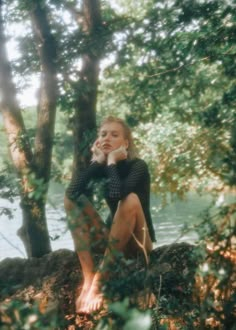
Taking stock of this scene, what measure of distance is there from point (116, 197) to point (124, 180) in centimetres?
35

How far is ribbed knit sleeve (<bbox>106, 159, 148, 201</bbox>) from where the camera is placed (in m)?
3.61

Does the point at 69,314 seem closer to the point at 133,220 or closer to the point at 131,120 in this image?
the point at 133,220

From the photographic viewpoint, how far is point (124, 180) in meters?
→ 3.90

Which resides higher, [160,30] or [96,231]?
[160,30]

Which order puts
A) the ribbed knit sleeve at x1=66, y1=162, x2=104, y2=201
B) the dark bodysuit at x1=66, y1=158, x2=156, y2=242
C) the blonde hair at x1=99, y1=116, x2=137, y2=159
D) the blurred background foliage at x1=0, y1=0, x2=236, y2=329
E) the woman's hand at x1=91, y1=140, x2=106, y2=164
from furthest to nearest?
the blonde hair at x1=99, y1=116, x2=137, y2=159 < the woman's hand at x1=91, y1=140, x2=106, y2=164 < the ribbed knit sleeve at x1=66, y1=162, x2=104, y2=201 < the dark bodysuit at x1=66, y1=158, x2=156, y2=242 < the blurred background foliage at x1=0, y1=0, x2=236, y2=329

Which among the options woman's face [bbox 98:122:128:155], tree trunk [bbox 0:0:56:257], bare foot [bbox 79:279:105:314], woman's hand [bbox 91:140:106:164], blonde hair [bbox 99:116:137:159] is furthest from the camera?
tree trunk [bbox 0:0:56:257]

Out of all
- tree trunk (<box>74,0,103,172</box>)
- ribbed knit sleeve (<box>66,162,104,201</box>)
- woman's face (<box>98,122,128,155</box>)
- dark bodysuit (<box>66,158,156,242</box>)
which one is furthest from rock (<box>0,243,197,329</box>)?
tree trunk (<box>74,0,103,172</box>)

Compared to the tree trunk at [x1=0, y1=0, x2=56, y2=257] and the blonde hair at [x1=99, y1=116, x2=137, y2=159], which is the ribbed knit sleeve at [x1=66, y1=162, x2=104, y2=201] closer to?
the blonde hair at [x1=99, y1=116, x2=137, y2=159]

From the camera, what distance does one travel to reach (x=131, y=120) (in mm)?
4633

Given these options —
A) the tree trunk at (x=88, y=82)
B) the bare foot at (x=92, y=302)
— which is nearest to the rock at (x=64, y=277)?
the bare foot at (x=92, y=302)

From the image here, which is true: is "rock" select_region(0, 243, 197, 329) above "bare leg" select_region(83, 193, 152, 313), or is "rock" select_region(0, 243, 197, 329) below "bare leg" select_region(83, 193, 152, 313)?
below

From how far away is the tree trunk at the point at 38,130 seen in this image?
18.0ft

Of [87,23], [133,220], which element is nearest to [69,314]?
[133,220]

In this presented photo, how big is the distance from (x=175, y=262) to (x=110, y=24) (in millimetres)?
3325
